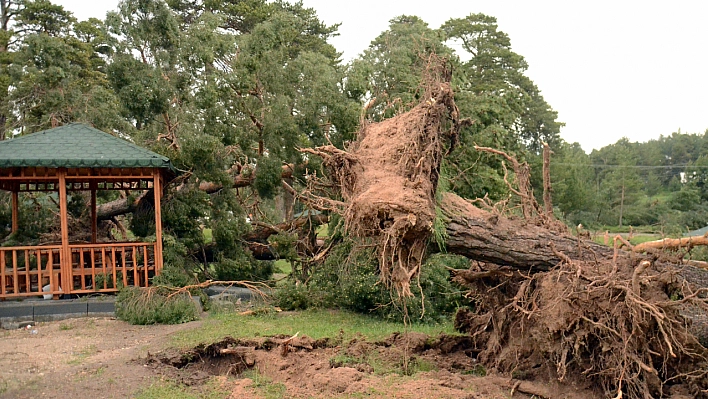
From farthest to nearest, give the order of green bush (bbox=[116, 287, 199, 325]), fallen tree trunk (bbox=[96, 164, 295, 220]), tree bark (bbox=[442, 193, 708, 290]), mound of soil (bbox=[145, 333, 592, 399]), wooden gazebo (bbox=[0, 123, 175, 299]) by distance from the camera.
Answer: fallen tree trunk (bbox=[96, 164, 295, 220]) < wooden gazebo (bbox=[0, 123, 175, 299]) < green bush (bbox=[116, 287, 199, 325]) < tree bark (bbox=[442, 193, 708, 290]) < mound of soil (bbox=[145, 333, 592, 399])

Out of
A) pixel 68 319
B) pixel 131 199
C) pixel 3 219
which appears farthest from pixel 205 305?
pixel 3 219

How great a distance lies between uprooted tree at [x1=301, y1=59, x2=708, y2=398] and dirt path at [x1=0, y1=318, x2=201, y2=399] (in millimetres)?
3093

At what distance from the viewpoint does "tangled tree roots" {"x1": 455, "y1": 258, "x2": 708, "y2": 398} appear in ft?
20.0

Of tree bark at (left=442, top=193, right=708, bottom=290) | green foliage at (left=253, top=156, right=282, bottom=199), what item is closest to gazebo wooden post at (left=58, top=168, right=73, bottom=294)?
green foliage at (left=253, top=156, right=282, bottom=199)

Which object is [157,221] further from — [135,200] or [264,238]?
[264,238]

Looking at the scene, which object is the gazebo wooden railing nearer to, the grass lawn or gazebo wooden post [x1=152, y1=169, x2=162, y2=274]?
gazebo wooden post [x1=152, y1=169, x2=162, y2=274]

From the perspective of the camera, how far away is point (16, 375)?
7.18 m

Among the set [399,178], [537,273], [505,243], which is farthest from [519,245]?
[399,178]

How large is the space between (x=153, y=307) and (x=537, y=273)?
22.0ft

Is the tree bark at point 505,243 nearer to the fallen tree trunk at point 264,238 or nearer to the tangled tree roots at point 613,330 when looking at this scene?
the tangled tree roots at point 613,330

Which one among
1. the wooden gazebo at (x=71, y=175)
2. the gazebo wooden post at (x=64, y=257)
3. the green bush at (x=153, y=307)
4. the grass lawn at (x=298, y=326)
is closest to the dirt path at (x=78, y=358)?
the green bush at (x=153, y=307)

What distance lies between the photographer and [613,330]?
596 centimetres

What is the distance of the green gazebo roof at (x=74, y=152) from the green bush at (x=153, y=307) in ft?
7.47

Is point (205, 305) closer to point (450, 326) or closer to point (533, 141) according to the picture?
point (450, 326)
